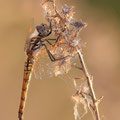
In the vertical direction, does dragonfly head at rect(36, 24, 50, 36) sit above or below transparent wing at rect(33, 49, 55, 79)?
above

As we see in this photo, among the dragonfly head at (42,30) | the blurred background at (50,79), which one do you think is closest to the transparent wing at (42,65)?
the dragonfly head at (42,30)

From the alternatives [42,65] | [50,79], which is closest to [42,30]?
[42,65]

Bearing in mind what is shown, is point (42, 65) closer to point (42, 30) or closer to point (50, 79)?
point (42, 30)

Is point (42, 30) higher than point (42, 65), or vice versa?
point (42, 30)

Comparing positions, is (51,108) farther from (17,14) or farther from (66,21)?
(66,21)

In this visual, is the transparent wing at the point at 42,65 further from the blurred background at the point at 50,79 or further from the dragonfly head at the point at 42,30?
the blurred background at the point at 50,79

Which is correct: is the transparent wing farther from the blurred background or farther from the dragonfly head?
the blurred background

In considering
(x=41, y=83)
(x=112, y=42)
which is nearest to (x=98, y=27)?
(x=112, y=42)

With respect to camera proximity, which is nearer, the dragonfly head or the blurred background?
the dragonfly head

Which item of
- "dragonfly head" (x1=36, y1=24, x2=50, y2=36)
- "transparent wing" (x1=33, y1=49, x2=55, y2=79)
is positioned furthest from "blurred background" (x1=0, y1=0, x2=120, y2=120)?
"dragonfly head" (x1=36, y1=24, x2=50, y2=36)
